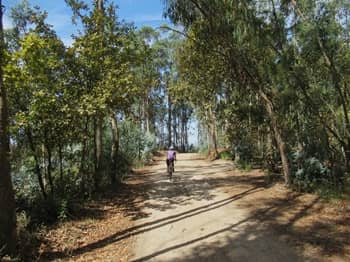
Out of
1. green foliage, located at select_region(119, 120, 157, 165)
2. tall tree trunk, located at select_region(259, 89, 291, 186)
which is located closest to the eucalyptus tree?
tall tree trunk, located at select_region(259, 89, 291, 186)

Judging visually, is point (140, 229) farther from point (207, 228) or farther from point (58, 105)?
point (58, 105)

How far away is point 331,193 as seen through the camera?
29.7ft

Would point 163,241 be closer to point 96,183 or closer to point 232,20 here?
point 96,183

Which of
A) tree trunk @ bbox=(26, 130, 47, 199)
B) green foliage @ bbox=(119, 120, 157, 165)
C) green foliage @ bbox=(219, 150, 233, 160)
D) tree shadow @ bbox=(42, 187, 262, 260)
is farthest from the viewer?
green foliage @ bbox=(219, 150, 233, 160)

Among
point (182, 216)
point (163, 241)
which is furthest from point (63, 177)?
point (163, 241)

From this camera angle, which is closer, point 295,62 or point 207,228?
point 207,228

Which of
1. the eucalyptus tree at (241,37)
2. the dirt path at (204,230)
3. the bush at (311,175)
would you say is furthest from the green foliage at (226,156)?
the bush at (311,175)

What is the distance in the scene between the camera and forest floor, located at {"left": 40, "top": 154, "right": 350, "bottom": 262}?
5.80 metres

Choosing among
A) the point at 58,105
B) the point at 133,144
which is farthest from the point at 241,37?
the point at 133,144

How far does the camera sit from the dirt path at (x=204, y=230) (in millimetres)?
5695

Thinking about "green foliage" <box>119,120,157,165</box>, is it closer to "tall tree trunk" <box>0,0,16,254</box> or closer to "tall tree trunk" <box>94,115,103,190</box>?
"tall tree trunk" <box>94,115,103,190</box>

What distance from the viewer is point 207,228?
283 inches

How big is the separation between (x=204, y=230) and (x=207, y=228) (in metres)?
0.16

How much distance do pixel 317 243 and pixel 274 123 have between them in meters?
5.94
